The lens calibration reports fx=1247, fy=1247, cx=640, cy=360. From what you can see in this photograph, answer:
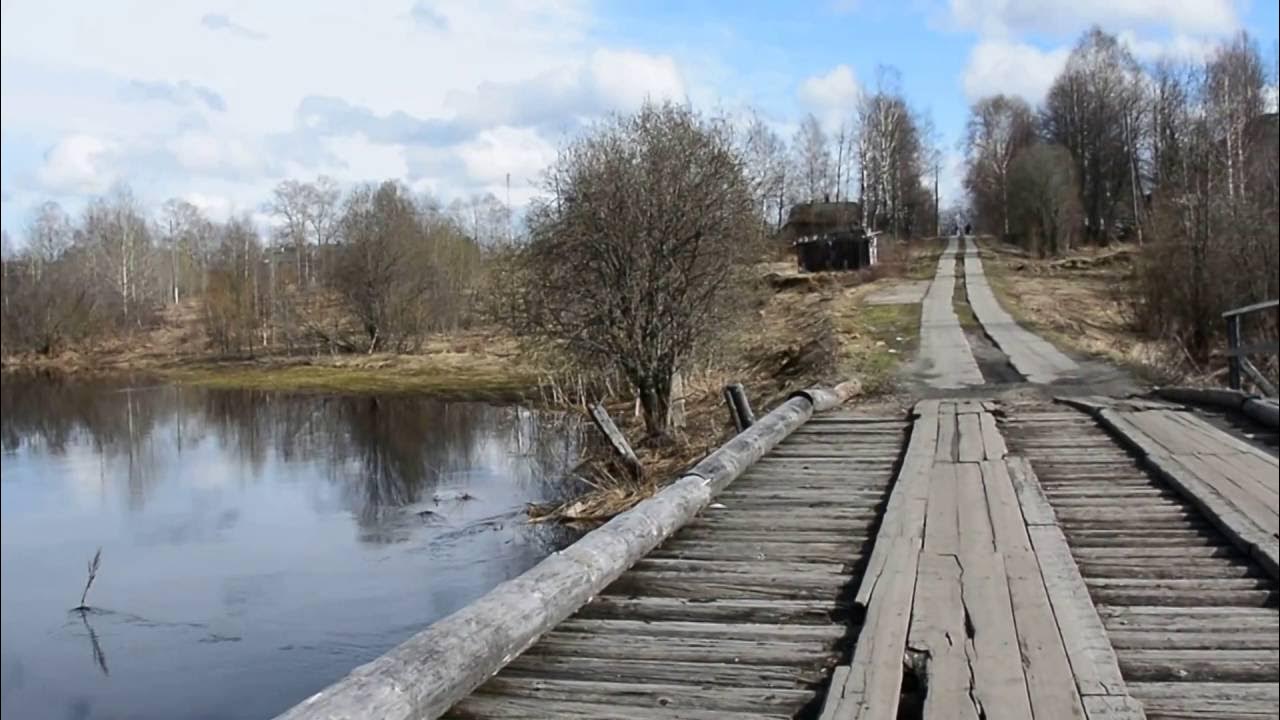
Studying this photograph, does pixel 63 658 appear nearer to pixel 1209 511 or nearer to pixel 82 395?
pixel 1209 511

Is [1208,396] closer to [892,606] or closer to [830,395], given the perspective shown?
[830,395]

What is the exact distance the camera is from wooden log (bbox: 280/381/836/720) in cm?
346

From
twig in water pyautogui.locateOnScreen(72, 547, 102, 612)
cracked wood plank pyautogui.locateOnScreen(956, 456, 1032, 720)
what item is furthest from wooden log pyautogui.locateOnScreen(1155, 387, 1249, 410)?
twig in water pyautogui.locateOnScreen(72, 547, 102, 612)

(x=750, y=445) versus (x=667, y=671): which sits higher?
(x=750, y=445)

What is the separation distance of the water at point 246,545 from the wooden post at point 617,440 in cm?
138

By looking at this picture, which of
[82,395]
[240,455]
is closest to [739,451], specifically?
[240,455]

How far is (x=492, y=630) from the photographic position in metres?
4.21

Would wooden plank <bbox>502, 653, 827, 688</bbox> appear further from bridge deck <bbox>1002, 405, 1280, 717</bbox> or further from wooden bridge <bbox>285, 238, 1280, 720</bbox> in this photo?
bridge deck <bbox>1002, 405, 1280, 717</bbox>

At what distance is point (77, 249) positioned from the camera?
67812 millimetres

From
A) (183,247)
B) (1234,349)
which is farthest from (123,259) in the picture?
(1234,349)

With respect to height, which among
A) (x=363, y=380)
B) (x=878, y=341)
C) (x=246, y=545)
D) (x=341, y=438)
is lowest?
(x=246, y=545)

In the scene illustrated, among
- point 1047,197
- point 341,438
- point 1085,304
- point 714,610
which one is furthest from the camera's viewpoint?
point 1047,197

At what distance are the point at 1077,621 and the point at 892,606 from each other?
26.1 inches

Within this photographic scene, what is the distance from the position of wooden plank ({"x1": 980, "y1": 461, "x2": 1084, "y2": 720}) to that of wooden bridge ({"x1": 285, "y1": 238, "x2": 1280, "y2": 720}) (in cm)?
1
